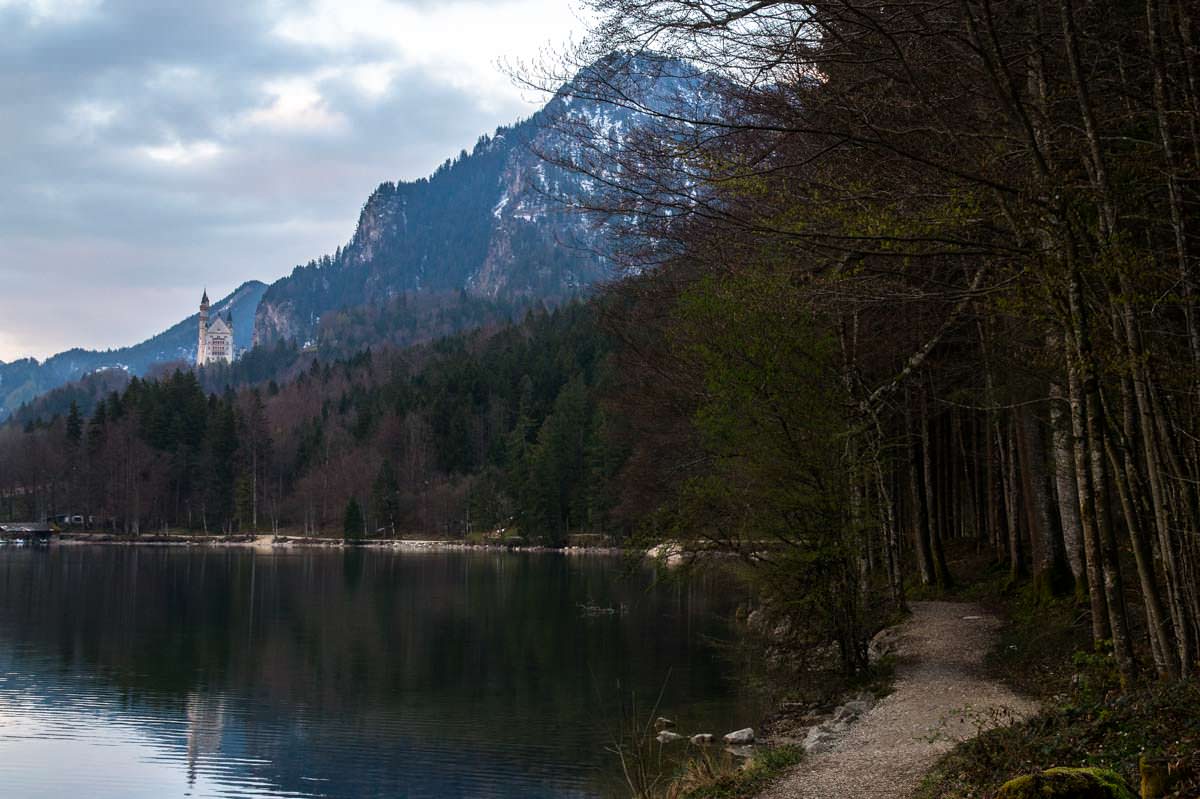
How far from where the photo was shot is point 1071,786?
6.61 metres

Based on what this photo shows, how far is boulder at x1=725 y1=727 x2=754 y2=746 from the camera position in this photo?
1595cm

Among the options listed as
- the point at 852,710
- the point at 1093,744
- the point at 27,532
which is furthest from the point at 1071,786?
the point at 27,532

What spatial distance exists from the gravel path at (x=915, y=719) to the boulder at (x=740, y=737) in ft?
6.57

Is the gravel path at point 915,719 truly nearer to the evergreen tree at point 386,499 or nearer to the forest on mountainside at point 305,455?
the forest on mountainside at point 305,455

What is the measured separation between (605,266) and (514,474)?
71393mm

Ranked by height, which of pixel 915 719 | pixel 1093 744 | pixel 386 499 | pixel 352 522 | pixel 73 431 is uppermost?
pixel 73 431

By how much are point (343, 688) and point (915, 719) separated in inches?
537

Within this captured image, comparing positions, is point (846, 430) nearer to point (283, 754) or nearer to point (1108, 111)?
point (1108, 111)

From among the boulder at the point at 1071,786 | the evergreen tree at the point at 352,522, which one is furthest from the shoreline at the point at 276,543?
the boulder at the point at 1071,786

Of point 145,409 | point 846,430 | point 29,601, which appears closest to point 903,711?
point 846,430

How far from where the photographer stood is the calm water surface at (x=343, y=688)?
53.5ft

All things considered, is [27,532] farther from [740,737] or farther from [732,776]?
[732,776]

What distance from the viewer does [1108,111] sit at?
10.0m

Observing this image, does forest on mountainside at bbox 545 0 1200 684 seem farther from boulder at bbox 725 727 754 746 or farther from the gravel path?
boulder at bbox 725 727 754 746
